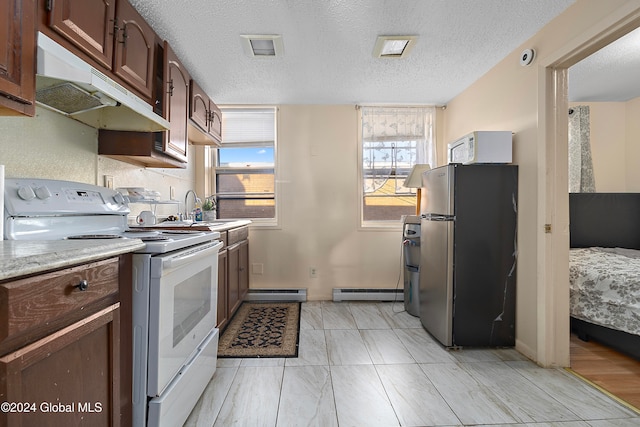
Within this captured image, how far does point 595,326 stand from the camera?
2.40 metres

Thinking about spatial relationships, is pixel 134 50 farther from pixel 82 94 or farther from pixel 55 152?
pixel 55 152

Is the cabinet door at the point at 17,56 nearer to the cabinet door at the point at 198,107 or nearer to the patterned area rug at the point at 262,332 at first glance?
the cabinet door at the point at 198,107

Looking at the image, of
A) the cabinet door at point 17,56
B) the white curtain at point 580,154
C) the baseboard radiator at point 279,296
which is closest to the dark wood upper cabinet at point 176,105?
the cabinet door at point 17,56

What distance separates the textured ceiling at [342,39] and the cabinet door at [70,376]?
6.00 ft

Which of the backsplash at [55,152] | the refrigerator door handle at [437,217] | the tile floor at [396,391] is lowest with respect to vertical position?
the tile floor at [396,391]

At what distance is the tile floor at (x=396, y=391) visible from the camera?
1.56 metres

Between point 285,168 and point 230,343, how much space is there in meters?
1.96

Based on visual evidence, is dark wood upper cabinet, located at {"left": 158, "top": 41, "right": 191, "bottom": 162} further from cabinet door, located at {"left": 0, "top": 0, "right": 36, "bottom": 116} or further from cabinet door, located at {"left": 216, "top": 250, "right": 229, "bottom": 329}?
cabinet door, located at {"left": 0, "top": 0, "right": 36, "bottom": 116}

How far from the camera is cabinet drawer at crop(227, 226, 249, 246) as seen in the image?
2.70 m

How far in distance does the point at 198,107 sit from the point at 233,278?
153cm

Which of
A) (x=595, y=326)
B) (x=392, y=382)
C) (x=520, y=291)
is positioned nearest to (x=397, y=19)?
(x=520, y=291)

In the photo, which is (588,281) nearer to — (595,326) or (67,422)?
(595,326)

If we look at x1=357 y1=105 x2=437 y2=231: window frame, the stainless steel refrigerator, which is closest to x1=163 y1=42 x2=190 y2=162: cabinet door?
x1=357 y1=105 x2=437 y2=231: window frame

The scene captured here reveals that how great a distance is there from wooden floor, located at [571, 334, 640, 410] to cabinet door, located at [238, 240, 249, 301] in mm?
2670
